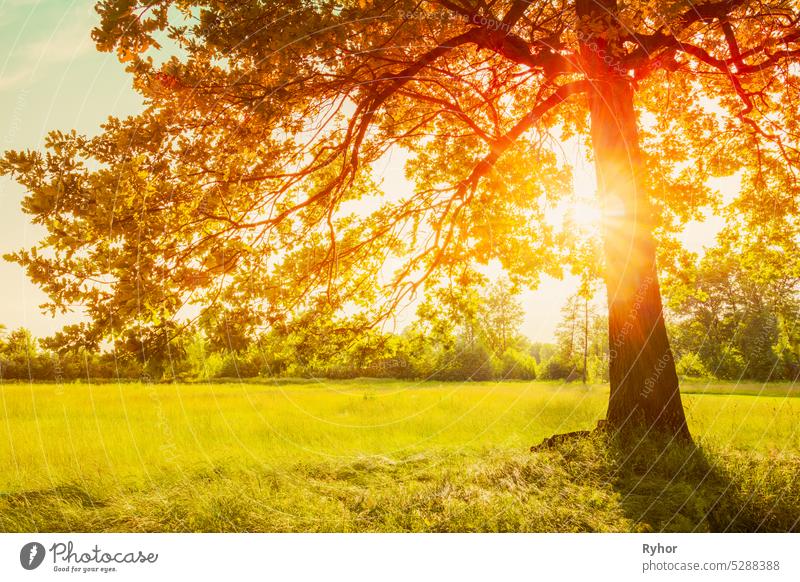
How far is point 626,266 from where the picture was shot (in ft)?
31.5

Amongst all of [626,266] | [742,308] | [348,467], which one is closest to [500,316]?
[626,266]

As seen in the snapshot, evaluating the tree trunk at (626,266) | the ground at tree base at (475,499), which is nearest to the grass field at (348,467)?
the ground at tree base at (475,499)

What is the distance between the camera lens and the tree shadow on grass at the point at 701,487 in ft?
21.2

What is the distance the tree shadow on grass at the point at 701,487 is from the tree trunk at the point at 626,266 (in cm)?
70

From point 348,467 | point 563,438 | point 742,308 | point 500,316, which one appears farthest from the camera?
point 742,308

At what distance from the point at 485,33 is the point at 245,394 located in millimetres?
8742

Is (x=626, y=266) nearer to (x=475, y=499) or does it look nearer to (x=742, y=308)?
(x=475, y=499)

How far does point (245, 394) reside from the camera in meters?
12.2

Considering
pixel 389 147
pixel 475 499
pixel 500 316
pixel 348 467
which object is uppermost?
pixel 389 147

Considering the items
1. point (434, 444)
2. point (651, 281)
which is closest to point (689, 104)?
point (651, 281)

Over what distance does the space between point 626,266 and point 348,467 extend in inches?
229

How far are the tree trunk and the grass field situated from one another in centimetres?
82

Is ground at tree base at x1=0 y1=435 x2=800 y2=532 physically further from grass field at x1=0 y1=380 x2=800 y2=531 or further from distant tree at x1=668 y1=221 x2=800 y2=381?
distant tree at x1=668 y1=221 x2=800 y2=381

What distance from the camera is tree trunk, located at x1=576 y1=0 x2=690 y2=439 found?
29.7 feet
